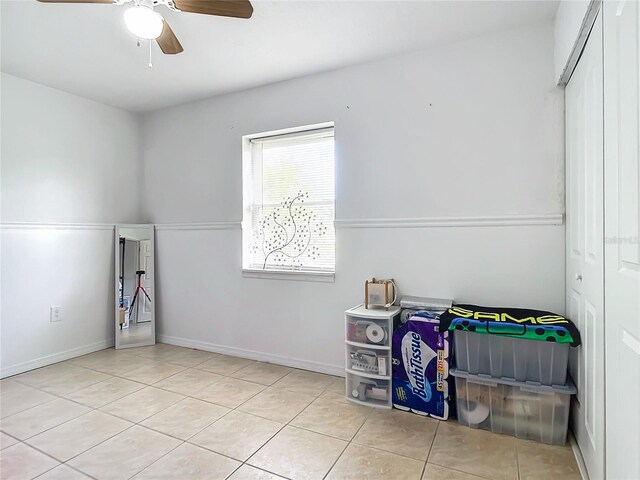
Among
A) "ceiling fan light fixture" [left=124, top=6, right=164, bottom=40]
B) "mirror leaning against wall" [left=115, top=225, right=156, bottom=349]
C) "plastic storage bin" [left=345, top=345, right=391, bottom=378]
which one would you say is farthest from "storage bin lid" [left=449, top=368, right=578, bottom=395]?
"mirror leaning against wall" [left=115, top=225, right=156, bottom=349]

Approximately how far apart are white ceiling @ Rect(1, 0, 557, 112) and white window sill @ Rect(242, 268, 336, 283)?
5.37 feet

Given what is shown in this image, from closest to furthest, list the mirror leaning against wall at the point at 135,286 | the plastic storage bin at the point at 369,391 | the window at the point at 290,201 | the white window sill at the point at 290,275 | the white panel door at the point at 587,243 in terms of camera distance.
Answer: the white panel door at the point at 587,243
the plastic storage bin at the point at 369,391
the white window sill at the point at 290,275
the window at the point at 290,201
the mirror leaning against wall at the point at 135,286

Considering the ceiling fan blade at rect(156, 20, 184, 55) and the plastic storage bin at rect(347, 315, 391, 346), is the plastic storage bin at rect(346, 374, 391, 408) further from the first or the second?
the ceiling fan blade at rect(156, 20, 184, 55)

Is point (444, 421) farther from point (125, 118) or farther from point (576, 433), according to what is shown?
point (125, 118)

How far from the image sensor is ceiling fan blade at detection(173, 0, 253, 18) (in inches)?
63.7

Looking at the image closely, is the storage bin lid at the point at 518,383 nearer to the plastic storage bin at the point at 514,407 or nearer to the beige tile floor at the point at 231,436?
the plastic storage bin at the point at 514,407

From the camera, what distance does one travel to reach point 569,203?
1974 millimetres

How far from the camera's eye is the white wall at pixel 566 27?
1.51 m

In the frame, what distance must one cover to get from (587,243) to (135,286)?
3758 mm

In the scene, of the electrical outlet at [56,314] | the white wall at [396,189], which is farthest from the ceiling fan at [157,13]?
the electrical outlet at [56,314]

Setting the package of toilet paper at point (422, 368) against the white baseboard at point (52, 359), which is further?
the white baseboard at point (52, 359)

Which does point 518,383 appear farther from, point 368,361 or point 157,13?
point 157,13

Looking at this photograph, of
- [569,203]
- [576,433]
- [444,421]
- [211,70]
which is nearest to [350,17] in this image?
[211,70]

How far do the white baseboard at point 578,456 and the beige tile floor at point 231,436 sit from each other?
0.08 ft
